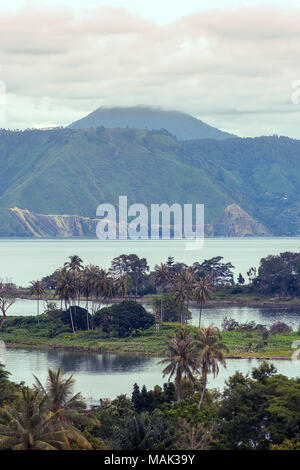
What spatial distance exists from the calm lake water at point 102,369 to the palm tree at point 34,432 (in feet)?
101

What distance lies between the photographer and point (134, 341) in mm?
104562

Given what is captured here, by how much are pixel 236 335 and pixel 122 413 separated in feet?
163

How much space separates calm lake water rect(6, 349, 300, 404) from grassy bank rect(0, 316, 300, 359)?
2.64 meters

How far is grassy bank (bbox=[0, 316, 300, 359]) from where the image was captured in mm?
97562

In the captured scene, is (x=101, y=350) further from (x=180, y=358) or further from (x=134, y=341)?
(x=180, y=358)

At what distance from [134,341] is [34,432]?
67.0m

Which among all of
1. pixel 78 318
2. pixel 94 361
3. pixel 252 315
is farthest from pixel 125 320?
pixel 252 315

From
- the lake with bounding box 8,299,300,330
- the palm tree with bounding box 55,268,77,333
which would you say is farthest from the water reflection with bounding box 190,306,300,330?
the palm tree with bounding box 55,268,77,333

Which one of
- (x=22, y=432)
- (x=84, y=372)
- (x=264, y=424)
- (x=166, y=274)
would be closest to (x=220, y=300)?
(x=166, y=274)

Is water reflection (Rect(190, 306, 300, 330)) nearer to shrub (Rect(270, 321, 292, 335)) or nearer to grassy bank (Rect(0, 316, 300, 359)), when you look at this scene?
shrub (Rect(270, 321, 292, 335))

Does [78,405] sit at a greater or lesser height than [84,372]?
greater

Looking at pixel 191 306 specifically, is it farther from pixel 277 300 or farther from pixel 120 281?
pixel 120 281
